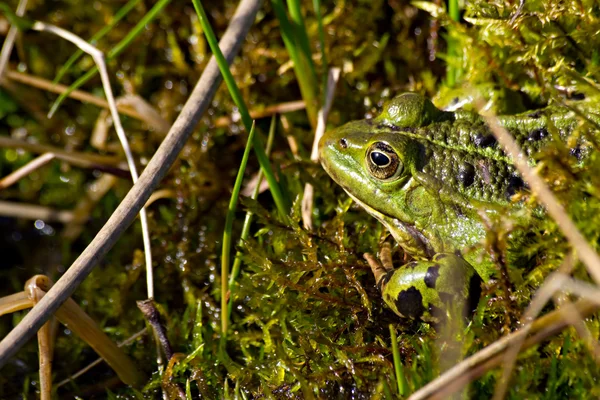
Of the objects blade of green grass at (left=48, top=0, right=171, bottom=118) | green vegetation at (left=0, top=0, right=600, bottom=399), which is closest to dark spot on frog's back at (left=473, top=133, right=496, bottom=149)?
green vegetation at (left=0, top=0, right=600, bottom=399)

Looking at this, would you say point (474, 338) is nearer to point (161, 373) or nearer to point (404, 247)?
point (404, 247)

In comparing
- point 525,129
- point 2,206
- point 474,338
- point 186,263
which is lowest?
point 474,338

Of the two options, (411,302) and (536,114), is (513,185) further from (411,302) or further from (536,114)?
(411,302)

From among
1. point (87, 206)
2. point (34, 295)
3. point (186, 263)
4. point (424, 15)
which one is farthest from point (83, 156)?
point (424, 15)

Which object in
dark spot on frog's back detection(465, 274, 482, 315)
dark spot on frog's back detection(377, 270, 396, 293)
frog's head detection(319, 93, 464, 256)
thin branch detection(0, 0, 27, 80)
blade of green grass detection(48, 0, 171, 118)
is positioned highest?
thin branch detection(0, 0, 27, 80)

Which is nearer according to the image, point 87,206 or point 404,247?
point 404,247

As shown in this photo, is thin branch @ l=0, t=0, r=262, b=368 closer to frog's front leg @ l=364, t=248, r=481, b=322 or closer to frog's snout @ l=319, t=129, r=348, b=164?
frog's snout @ l=319, t=129, r=348, b=164

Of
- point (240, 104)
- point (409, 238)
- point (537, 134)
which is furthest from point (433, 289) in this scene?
point (240, 104)
